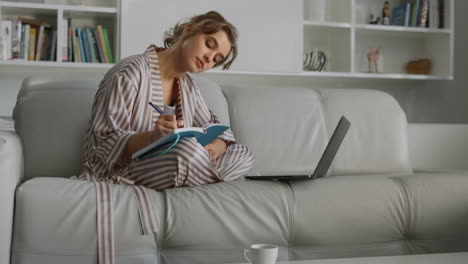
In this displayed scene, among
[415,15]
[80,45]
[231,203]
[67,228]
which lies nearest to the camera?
[67,228]

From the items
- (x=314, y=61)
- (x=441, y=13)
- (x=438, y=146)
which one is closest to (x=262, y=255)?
(x=438, y=146)

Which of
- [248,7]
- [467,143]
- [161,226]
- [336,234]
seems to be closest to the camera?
[161,226]

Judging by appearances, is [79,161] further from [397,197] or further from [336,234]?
[397,197]

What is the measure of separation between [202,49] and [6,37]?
1.77m

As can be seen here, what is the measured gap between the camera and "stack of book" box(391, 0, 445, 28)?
374cm

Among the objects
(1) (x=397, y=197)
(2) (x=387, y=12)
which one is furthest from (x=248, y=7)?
(1) (x=397, y=197)

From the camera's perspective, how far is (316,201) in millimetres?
1548

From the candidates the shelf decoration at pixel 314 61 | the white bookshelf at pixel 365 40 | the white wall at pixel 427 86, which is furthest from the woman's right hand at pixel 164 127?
the shelf decoration at pixel 314 61

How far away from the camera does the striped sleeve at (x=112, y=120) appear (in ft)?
5.32

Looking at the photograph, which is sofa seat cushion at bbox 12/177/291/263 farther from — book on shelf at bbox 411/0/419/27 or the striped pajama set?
book on shelf at bbox 411/0/419/27

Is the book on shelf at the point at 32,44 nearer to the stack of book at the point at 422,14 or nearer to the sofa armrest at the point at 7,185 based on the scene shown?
the sofa armrest at the point at 7,185

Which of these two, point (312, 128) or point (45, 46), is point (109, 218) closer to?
point (312, 128)

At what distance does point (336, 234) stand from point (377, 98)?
3.29 feet

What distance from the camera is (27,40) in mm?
3145
